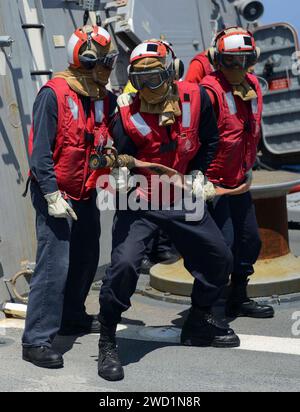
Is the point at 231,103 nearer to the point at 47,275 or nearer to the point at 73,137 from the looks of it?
the point at 73,137

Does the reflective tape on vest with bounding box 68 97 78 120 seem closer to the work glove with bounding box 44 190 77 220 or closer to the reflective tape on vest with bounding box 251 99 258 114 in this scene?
the work glove with bounding box 44 190 77 220

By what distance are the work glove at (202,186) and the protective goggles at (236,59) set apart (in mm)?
712

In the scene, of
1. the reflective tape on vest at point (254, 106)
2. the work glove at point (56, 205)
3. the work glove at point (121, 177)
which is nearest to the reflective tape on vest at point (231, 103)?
the reflective tape on vest at point (254, 106)

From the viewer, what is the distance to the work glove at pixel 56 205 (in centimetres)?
432

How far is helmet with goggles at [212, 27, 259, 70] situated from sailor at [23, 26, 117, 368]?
748 mm

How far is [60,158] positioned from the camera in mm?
4504

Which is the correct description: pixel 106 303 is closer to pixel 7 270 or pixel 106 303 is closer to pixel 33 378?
pixel 33 378

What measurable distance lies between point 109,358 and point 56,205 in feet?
2.72

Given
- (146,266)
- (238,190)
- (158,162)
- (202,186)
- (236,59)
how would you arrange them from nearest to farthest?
(158,162) → (202,186) → (236,59) → (238,190) → (146,266)

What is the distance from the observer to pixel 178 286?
230 inches

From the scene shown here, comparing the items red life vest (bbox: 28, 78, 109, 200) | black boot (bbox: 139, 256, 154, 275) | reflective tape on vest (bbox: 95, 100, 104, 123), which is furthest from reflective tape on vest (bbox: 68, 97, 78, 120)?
black boot (bbox: 139, 256, 154, 275)

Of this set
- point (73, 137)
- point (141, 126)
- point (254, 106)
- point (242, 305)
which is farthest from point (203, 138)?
point (242, 305)

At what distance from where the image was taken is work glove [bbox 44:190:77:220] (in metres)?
4.32

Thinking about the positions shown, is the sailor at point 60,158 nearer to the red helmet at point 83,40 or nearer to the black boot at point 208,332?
the red helmet at point 83,40
